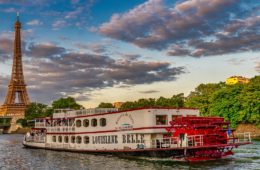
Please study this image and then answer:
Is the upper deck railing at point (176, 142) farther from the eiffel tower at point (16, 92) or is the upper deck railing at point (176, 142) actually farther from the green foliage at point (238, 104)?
the eiffel tower at point (16, 92)

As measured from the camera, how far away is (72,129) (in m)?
43.9

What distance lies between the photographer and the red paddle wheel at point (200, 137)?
32.5 m

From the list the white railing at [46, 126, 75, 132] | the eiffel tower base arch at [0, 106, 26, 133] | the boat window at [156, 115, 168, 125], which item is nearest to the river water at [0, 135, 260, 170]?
the boat window at [156, 115, 168, 125]

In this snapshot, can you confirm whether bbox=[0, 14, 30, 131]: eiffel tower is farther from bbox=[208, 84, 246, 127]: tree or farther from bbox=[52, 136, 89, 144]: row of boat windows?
bbox=[52, 136, 89, 144]: row of boat windows

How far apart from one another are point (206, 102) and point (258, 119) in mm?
19342

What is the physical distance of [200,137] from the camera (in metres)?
32.7

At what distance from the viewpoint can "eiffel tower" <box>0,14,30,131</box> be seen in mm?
161625

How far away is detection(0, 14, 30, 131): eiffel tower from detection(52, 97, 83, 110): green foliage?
1749 inches

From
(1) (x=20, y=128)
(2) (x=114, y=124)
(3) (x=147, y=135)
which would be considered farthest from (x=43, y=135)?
(1) (x=20, y=128)

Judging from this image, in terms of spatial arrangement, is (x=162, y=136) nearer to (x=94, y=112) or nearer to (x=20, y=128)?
(x=94, y=112)

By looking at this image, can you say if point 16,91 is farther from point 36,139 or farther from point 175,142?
point 175,142

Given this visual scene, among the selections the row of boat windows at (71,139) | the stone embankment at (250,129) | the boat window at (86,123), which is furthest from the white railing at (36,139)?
the stone embankment at (250,129)

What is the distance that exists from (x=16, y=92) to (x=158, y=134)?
462 feet

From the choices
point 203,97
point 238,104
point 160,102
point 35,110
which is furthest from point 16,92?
point 238,104
